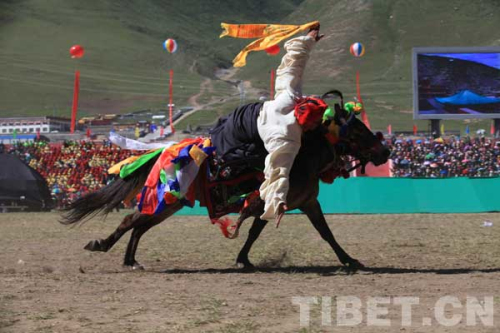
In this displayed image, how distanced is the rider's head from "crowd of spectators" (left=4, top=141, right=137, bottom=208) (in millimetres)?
23682

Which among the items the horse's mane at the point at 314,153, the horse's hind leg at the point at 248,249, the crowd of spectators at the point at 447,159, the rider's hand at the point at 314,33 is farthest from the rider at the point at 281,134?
the crowd of spectators at the point at 447,159

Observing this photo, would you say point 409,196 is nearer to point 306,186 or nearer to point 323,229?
point 323,229

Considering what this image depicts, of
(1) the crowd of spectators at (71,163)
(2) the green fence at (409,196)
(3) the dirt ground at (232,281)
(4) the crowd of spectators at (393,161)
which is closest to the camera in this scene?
(3) the dirt ground at (232,281)

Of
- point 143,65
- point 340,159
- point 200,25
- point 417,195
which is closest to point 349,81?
point 143,65

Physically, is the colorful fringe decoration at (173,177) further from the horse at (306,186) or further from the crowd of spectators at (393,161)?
the crowd of spectators at (393,161)

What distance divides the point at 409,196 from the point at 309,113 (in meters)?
15.9

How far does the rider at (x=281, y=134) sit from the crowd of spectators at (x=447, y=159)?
85.2ft

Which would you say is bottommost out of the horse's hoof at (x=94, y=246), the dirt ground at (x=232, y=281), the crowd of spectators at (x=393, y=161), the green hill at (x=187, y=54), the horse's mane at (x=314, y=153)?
the dirt ground at (x=232, y=281)

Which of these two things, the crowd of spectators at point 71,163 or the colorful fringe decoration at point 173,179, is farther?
the crowd of spectators at point 71,163

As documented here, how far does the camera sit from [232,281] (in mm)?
8820

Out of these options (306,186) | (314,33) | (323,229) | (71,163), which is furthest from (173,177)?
(71,163)

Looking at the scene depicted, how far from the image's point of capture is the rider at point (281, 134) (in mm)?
9180

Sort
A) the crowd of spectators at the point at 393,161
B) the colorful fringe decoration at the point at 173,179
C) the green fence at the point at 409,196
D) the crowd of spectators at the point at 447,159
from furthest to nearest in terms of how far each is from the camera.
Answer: the crowd of spectators at the point at 447,159 < the crowd of spectators at the point at 393,161 < the green fence at the point at 409,196 < the colorful fringe decoration at the point at 173,179

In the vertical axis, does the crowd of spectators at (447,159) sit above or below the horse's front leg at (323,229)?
above
